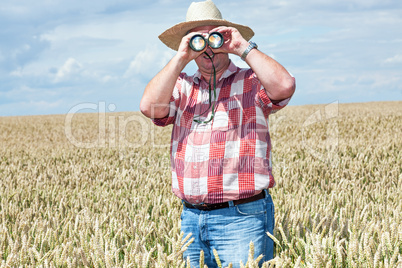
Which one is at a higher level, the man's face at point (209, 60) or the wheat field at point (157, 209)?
the man's face at point (209, 60)

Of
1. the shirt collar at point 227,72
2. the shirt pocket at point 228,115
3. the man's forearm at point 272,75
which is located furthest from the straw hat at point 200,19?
the shirt pocket at point 228,115

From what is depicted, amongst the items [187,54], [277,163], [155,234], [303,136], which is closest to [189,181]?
[187,54]

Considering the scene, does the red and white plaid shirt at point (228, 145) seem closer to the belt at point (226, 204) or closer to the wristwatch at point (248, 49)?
the belt at point (226, 204)

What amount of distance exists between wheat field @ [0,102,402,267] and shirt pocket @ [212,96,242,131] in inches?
30.2

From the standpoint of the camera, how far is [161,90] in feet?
8.91

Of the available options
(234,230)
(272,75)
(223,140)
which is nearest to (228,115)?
(223,140)

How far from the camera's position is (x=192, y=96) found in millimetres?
2893

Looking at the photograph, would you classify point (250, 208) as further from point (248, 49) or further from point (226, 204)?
point (248, 49)

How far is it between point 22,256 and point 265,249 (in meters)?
1.64

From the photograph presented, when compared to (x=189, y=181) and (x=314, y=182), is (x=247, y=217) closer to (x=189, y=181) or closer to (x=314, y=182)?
(x=189, y=181)

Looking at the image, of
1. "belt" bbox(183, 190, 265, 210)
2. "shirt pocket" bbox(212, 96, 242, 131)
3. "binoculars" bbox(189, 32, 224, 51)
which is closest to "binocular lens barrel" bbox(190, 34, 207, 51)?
"binoculars" bbox(189, 32, 224, 51)

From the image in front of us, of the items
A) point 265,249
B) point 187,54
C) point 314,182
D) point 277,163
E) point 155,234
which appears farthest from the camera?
point 277,163

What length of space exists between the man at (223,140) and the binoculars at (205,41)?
4cm

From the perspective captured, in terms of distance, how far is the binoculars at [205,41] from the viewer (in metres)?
2.51
